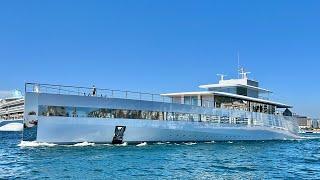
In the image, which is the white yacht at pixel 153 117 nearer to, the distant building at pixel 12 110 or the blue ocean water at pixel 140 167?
the blue ocean water at pixel 140 167

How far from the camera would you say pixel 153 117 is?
41469mm

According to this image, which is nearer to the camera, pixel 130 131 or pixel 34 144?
pixel 34 144

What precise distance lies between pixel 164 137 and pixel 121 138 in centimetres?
493

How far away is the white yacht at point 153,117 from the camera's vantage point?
1407 inches

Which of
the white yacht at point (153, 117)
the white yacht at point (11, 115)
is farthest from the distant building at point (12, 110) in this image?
the white yacht at point (153, 117)

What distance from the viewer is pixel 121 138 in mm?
39219

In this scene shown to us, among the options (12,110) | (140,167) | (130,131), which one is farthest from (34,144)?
(12,110)

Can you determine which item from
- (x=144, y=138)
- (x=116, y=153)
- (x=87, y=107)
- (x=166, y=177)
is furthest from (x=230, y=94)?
(x=166, y=177)

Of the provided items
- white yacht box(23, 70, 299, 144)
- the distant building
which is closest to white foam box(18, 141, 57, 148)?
white yacht box(23, 70, 299, 144)

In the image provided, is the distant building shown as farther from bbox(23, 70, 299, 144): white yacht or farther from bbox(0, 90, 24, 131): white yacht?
bbox(23, 70, 299, 144): white yacht

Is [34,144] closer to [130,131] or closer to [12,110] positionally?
[130,131]

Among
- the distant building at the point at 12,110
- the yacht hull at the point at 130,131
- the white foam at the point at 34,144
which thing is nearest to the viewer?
the white foam at the point at 34,144

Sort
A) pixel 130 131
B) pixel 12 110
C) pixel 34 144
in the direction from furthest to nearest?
pixel 12 110, pixel 130 131, pixel 34 144

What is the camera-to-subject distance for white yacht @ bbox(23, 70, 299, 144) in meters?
35.8
